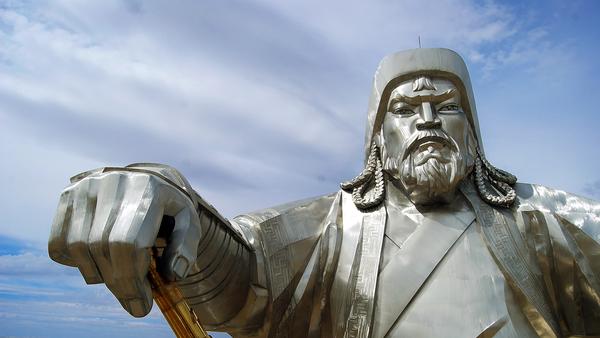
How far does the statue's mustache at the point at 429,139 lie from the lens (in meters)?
3.53

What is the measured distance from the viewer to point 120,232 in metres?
2.21

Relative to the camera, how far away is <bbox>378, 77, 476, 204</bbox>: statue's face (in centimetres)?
350

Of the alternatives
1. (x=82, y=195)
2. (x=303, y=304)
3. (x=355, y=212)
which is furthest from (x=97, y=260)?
(x=355, y=212)

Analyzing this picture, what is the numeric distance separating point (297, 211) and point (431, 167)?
775 millimetres

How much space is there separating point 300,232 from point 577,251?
1.49m

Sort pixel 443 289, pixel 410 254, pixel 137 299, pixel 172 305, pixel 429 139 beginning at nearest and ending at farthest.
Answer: pixel 137 299
pixel 172 305
pixel 443 289
pixel 410 254
pixel 429 139

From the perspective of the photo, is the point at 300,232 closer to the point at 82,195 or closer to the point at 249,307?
the point at 249,307

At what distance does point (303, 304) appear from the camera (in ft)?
11.4

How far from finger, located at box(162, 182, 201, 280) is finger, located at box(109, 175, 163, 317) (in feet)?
0.31

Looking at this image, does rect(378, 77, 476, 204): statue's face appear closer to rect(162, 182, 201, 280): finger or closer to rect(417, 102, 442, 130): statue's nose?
rect(417, 102, 442, 130): statue's nose

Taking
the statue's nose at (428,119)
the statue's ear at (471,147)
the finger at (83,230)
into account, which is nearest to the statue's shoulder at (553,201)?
the statue's ear at (471,147)

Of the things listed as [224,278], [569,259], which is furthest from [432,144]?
[224,278]

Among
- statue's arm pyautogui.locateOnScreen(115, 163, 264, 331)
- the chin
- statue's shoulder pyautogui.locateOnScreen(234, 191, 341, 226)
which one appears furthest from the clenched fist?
the chin

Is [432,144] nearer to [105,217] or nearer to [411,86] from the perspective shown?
[411,86]
